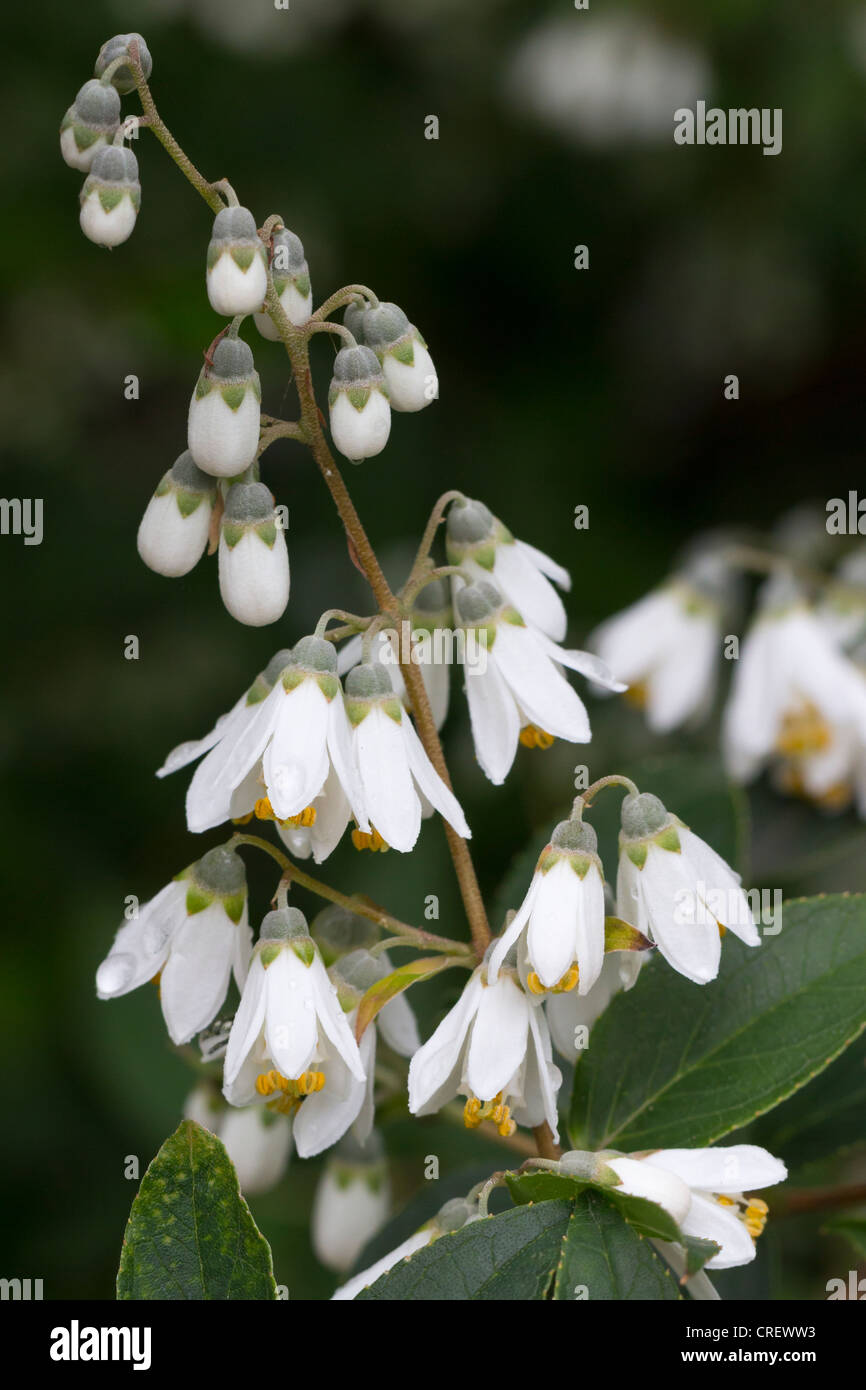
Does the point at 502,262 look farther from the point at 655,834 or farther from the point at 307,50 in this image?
the point at 655,834

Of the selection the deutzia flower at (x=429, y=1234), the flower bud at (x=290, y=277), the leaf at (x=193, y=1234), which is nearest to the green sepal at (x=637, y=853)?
the deutzia flower at (x=429, y=1234)

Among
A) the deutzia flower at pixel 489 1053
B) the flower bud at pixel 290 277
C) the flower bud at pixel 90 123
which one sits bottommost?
the deutzia flower at pixel 489 1053

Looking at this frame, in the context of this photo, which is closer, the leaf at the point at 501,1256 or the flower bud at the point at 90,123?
the leaf at the point at 501,1256

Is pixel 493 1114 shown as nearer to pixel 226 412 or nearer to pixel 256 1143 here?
pixel 256 1143

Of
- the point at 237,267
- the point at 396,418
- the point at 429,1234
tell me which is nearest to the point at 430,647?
the point at 237,267

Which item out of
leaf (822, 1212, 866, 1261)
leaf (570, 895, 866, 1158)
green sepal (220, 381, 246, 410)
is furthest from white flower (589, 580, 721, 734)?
green sepal (220, 381, 246, 410)

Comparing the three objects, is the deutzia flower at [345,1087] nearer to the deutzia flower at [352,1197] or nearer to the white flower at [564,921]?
the white flower at [564,921]

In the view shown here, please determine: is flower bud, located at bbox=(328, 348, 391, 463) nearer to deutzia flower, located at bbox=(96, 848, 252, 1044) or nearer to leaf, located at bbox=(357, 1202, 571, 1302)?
deutzia flower, located at bbox=(96, 848, 252, 1044)
